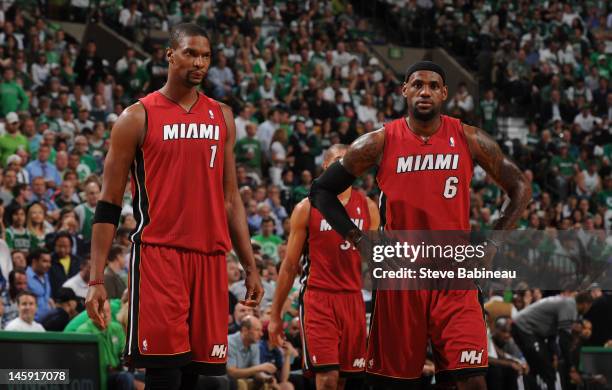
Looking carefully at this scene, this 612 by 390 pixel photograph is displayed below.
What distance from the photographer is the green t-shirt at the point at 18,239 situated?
11.5m

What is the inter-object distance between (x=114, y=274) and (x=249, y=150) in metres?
5.89

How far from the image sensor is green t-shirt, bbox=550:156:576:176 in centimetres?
2003

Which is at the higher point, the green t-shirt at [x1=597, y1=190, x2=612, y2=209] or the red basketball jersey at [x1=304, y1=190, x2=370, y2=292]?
the green t-shirt at [x1=597, y1=190, x2=612, y2=209]

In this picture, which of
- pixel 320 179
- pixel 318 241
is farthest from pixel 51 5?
pixel 320 179

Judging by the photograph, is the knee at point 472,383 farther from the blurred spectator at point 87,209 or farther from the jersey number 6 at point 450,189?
the blurred spectator at point 87,209

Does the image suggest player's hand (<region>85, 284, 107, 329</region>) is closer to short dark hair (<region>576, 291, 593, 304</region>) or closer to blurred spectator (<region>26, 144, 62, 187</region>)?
short dark hair (<region>576, 291, 593, 304</region>)

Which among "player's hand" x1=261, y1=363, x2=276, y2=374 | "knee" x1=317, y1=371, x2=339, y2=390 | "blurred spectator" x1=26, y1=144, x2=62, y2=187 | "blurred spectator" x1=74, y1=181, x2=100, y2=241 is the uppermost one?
"blurred spectator" x1=26, y1=144, x2=62, y2=187

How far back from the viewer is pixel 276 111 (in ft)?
57.8

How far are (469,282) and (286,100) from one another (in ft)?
42.6

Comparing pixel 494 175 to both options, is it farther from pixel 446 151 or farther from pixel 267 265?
A: pixel 267 265

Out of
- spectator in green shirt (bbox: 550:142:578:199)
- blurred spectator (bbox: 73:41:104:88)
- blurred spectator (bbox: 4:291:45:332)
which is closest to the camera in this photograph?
blurred spectator (bbox: 4:291:45:332)

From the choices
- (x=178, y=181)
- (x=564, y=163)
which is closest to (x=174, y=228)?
(x=178, y=181)

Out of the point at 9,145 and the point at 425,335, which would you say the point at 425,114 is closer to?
the point at 425,335

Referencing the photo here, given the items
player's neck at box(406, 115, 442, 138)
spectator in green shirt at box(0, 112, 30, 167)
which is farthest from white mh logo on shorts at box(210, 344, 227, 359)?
spectator in green shirt at box(0, 112, 30, 167)
